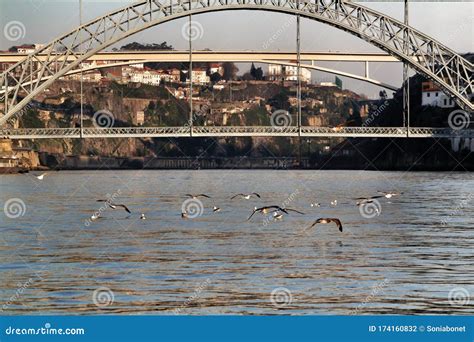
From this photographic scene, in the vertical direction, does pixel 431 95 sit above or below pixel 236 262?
above

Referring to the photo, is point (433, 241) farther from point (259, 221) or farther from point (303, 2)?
point (303, 2)

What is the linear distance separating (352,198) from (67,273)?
1565 inches

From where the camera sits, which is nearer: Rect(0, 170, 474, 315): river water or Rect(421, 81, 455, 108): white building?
Rect(0, 170, 474, 315): river water

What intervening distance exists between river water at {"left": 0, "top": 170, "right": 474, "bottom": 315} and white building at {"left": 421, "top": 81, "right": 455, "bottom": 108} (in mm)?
91514

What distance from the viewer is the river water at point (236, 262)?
24.2m

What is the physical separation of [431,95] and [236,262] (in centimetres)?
12102

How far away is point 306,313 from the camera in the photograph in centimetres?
2294

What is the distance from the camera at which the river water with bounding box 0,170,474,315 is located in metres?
24.2

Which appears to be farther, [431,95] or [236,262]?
[431,95]

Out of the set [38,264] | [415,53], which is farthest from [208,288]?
[415,53]

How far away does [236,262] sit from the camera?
3170 centimetres

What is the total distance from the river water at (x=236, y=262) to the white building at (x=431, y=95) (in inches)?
3603

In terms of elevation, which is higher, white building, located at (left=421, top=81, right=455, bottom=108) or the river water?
white building, located at (left=421, top=81, right=455, bottom=108)

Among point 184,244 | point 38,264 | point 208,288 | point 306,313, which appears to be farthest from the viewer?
point 184,244
